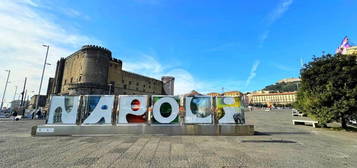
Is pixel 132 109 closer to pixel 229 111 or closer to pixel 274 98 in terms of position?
pixel 229 111

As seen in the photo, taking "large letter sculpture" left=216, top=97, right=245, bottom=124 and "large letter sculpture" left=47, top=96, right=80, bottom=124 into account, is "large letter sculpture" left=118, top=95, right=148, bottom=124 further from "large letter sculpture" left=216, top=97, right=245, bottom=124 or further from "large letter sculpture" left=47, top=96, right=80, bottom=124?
"large letter sculpture" left=216, top=97, right=245, bottom=124

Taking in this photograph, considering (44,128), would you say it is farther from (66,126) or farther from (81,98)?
(81,98)

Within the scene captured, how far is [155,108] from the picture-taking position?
31.1ft

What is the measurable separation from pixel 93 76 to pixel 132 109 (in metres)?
47.0

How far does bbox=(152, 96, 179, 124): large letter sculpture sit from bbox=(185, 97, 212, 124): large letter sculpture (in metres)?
0.72

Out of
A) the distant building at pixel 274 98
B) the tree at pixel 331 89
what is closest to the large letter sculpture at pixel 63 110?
the tree at pixel 331 89

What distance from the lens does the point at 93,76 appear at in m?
49.1

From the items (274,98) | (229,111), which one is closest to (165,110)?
(229,111)

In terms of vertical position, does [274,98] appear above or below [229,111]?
above

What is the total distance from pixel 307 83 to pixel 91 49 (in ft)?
184

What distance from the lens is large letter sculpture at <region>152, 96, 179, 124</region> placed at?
9344 mm

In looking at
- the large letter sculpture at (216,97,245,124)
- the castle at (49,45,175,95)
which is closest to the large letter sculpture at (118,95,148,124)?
the large letter sculpture at (216,97,245,124)

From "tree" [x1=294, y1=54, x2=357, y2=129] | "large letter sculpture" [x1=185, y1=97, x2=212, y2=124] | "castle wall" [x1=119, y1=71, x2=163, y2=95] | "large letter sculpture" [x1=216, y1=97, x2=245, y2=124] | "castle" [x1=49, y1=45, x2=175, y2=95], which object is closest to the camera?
"large letter sculpture" [x1=185, y1=97, x2=212, y2=124]

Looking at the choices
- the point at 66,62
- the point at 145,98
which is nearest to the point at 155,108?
the point at 145,98
